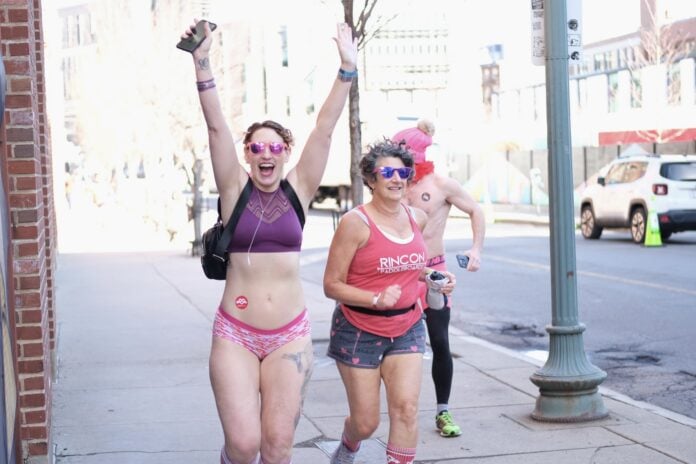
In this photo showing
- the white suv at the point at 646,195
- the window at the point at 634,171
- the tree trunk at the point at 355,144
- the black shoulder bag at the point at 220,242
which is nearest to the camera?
the black shoulder bag at the point at 220,242

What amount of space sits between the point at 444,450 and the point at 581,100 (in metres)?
53.5

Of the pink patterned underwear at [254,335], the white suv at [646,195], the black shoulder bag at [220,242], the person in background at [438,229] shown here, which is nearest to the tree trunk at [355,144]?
the person in background at [438,229]

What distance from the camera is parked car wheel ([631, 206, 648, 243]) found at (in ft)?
74.1

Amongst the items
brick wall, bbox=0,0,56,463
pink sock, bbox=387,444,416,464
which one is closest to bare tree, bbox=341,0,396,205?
brick wall, bbox=0,0,56,463

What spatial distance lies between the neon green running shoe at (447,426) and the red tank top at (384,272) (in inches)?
66.8

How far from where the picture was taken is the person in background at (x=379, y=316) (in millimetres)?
5355

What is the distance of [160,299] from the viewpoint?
50.2 ft

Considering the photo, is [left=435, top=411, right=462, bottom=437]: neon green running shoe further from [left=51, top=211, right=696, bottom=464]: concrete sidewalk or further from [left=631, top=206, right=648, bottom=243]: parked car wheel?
[left=631, top=206, right=648, bottom=243]: parked car wheel

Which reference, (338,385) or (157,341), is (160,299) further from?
(338,385)

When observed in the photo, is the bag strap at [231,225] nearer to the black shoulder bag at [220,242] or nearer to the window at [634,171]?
the black shoulder bag at [220,242]

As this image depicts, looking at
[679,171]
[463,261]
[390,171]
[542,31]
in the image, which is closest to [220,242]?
[390,171]

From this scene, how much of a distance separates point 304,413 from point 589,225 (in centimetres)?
1787

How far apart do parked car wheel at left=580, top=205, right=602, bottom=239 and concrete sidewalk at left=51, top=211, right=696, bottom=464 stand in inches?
506

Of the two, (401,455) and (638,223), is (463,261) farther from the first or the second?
(638,223)
